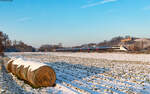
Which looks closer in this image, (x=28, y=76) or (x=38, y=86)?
(x=38, y=86)

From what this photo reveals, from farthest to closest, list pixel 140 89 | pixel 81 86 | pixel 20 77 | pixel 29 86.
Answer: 1. pixel 20 77
2. pixel 29 86
3. pixel 81 86
4. pixel 140 89

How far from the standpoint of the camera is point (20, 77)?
1164cm

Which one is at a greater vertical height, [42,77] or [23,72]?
[23,72]

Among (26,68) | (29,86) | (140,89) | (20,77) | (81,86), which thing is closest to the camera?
(140,89)

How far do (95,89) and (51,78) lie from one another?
9.50ft

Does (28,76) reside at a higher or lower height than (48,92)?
higher

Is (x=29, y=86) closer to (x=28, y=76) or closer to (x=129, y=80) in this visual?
(x=28, y=76)

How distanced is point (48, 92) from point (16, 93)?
1.62 metres

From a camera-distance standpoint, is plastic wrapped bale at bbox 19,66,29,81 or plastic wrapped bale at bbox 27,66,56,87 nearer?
plastic wrapped bale at bbox 27,66,56,87

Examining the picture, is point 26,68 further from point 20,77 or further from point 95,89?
point 95,89

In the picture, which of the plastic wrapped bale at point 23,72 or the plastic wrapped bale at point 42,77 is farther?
the plastic wrapped bale at point 23,72

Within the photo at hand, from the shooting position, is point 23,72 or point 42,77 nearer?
point 42,77

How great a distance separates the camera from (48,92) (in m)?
8.22

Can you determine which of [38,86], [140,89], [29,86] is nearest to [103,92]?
[140,89]
